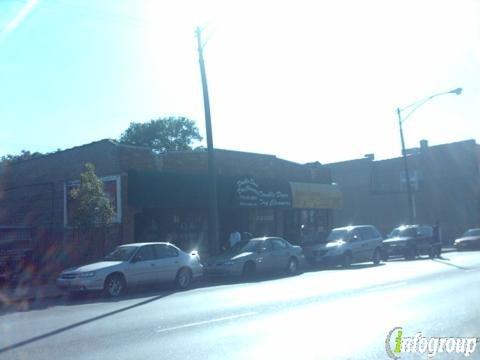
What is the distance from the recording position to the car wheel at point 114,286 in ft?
49.2

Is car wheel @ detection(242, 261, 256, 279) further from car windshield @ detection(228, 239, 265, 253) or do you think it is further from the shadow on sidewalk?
Answer: the shadow on sidewalk

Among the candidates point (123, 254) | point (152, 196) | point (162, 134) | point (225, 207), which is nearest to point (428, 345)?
point (123, 254)

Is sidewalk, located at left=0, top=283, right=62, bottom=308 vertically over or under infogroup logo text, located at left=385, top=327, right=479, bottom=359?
over

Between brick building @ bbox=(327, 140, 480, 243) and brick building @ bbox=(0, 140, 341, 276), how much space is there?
1985 centimetres

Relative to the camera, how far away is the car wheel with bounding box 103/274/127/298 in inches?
590

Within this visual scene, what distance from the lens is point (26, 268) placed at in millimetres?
18656

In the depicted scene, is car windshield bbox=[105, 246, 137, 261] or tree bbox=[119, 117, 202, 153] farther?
tree bbox=[119, 117, 202, 153]

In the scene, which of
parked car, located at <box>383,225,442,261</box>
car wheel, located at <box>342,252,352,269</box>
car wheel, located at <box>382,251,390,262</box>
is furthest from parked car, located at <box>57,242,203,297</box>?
parked car, located at <box>383,225,442,261</box>

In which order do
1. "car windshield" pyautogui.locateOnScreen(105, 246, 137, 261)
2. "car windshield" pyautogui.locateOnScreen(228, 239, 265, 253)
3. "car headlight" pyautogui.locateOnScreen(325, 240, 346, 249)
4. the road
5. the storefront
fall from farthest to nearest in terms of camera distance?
1. "car headlight" pyautogui.locateOnScreen(325, 240, 346, 249)
2. the storefront
3. "car windshield" pyautogui.locateOnScreen(228, 239, 265, 253)
4. "car windshield" pyautogui.locateOnScreen(105, 246, 137, 261)
5. the road

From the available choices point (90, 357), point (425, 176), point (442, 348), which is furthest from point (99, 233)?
point (425, 176)

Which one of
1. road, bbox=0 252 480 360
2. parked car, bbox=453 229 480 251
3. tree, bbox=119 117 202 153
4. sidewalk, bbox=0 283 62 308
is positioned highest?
tree, bbox=119 117 202 153

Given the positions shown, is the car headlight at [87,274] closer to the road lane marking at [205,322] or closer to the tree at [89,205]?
the tree at [89,205]

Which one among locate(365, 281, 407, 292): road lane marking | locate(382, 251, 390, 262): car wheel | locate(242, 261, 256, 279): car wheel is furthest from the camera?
locate(382, 251, 390, 262): car wheel

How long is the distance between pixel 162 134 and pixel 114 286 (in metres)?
44.2
